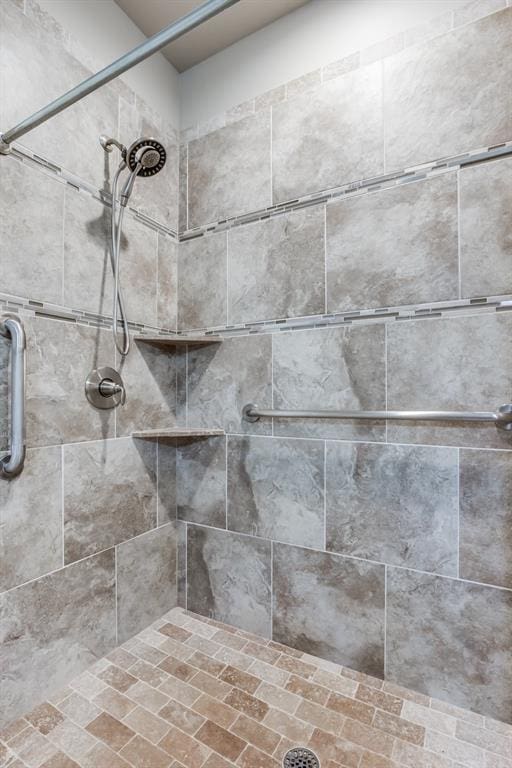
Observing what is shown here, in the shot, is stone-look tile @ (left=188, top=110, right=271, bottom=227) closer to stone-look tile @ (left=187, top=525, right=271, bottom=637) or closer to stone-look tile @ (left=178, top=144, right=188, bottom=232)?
stone-look tile @ (left=178, top=144, right=188, bottom=232)

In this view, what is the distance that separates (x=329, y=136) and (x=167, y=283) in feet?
2.78

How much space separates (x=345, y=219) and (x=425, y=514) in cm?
102

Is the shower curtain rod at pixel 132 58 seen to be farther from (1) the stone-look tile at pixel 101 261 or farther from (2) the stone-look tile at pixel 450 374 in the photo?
(2) the stone-look tile at pixel 450 374

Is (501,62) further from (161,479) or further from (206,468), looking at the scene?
(161,479)

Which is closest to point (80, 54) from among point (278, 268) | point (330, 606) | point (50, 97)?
point (50, 97)

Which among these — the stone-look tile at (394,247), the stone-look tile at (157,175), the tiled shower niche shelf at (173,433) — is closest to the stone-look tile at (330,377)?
the stone-look tile at (394,247)

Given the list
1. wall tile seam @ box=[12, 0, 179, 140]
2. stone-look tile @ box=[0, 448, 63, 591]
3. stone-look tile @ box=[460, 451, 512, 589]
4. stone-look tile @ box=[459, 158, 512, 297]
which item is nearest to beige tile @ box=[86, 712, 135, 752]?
stone-look tile @ box=[0, 448, 63, 591]

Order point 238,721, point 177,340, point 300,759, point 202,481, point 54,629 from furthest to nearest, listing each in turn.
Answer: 1. point 202,481
2. point 177,340
3. point 54,629
4. point 238,721
5. point 300,759

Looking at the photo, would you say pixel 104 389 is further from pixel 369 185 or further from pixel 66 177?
pixel 369 185

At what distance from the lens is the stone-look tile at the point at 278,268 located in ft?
4.65

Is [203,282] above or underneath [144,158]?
underneath

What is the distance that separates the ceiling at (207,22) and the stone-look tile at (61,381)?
3.95 feet

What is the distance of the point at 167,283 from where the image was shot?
1694mm

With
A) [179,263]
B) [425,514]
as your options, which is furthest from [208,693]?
[179,263]
